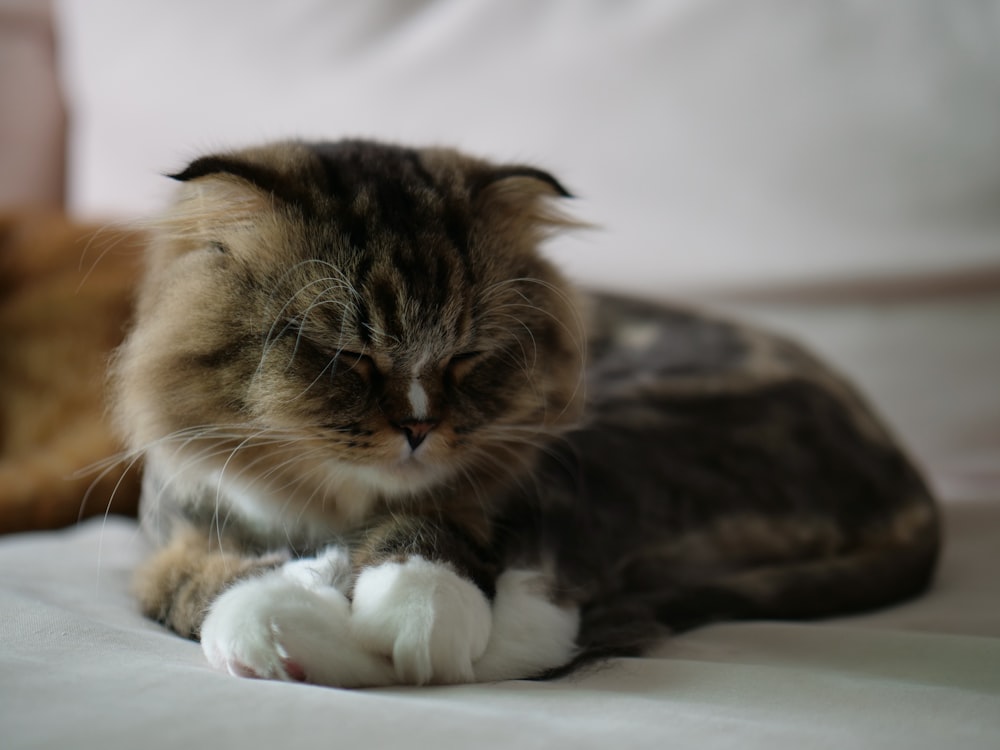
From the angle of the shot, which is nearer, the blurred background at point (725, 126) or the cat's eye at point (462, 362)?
the cat's eye at point (462, 362)

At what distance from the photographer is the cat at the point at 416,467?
0.93 metres

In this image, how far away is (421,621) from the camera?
85 cm

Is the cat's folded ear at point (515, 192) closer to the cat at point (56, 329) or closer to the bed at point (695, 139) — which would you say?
the bed at point (695, 139)

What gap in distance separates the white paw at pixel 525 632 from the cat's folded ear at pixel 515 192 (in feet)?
1.50

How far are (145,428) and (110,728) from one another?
49 cm

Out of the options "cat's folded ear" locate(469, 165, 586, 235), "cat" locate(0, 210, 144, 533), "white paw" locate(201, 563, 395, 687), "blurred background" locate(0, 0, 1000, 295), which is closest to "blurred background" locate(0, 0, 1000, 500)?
"blurred background" locate(0, 0, 1000, 295)

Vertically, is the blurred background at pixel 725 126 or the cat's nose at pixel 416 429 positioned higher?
the blurred background at pixel 725 126

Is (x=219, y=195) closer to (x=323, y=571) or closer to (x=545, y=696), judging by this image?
(x=323, y=571)

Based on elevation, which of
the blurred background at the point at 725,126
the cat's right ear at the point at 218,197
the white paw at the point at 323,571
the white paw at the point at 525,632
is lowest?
the white paw at the point at 525,632

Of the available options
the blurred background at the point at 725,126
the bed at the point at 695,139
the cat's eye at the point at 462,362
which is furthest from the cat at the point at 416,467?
the blurred background at the point at 725,126

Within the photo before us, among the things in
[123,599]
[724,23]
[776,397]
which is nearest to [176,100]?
[724,23]

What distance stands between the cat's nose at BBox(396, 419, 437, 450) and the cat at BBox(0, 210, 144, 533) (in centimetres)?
91

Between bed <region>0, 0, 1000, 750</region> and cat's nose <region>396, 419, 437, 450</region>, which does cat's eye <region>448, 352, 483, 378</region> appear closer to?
cat's nose <region>396, 419, 437, 450</region>

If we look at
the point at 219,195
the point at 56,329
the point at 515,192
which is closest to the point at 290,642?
the point at 219,195
